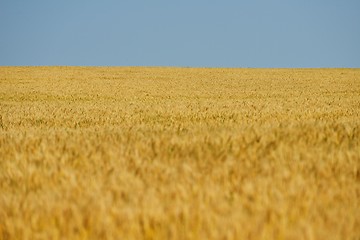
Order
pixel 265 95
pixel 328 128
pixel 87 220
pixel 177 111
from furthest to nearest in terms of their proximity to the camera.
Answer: pixel 265 95, pixel 177 111, pixel 328 128, pixel 87 220

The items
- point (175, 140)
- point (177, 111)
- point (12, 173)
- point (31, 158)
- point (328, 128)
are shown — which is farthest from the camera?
point (177, 111)

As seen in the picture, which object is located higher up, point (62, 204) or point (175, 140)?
point (175, 140)

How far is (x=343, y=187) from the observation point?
282 centimetres

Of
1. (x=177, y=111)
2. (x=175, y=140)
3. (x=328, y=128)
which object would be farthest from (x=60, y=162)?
(x=177, y=111)

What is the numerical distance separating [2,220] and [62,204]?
0.33m

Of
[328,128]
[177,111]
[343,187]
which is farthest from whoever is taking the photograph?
[177,111]

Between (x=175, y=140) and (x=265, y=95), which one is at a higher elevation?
(x=265, y=95)

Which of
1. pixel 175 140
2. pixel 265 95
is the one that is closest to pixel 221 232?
pixel 175 140

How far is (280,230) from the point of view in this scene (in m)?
2.07

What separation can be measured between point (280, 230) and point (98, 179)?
145 cm

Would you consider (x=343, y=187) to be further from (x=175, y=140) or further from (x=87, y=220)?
(x=175, y=140)

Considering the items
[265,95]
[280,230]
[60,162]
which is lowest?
[280,230]

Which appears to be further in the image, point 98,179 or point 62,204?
point 98,179

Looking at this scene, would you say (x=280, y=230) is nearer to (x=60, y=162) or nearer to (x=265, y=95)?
(x=60, y=162)
